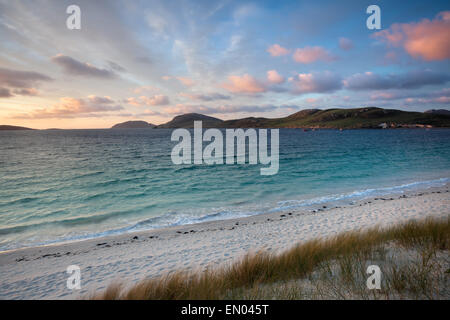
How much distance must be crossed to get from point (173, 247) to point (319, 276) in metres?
6.33

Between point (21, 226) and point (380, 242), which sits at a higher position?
point (380, 242)

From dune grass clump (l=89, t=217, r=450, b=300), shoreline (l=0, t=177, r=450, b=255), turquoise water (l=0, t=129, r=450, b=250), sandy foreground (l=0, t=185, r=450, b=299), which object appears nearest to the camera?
dune grass clump (l=89, t=217, r=450, b=300)

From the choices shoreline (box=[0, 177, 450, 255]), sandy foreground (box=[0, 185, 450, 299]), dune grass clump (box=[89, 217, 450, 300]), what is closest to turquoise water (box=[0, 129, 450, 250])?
shoreline (box=[0, 177, 450, 255])

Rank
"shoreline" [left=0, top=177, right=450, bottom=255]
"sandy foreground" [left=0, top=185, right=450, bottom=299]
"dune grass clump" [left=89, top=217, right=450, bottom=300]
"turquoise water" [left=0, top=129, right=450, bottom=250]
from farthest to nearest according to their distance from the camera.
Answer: "turquoise water" [left=0, top=129, right=450, bottom=250] → "shoreline" [left=0, top=177, right=450, bottom=255] → "sandy foreground" [left=0, top=185, right=450, bottom=299] → "dune grass clump" [left=89, top=217, right=450, bottom=300]

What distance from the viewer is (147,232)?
1049 centimetres

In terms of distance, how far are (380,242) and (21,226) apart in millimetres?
17850

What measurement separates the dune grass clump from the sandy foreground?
6.12 feet

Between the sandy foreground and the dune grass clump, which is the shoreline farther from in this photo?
the dune grass clump

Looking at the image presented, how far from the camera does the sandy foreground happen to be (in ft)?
20.9

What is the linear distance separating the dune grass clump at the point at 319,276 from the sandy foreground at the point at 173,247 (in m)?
1.87

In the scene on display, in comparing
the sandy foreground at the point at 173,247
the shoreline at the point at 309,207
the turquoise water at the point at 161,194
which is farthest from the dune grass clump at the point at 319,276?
the turquoise water at the point at 161,194

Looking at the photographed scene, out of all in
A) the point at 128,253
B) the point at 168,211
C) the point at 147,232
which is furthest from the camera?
the point at 168,211
